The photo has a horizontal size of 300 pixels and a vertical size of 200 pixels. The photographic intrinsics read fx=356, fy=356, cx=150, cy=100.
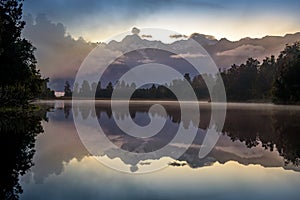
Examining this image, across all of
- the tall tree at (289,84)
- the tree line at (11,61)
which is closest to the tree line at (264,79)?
the tall tree at (289,84)

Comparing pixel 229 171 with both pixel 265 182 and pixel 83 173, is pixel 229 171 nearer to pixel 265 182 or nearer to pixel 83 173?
pixel 265 182

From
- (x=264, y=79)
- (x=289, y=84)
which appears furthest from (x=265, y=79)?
(x=289, y=84)

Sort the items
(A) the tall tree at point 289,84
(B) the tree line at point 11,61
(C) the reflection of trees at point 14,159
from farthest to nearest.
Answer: (A) the tall tree at point 289,84 < (B) the tree line at point 11,61 < (C) the reflection of trees at point 14,159

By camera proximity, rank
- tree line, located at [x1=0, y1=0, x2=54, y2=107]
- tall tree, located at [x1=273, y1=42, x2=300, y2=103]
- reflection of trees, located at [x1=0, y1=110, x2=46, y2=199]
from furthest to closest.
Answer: tall tree, located at [x1=273, y1=42, x2=300, y2=103] → tree line, located at [x1=0, y1=0, x2=54, y2=107] → reflection of trees, located at [x1=0, y1=110, x2=46, y2=199]

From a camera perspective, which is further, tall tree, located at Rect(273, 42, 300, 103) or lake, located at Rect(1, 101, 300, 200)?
tall tree, located at Rect(273, 42, 300, 103)

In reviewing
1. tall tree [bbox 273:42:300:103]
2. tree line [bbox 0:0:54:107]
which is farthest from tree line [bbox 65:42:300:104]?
tree line [bbox 0:0:54:107]

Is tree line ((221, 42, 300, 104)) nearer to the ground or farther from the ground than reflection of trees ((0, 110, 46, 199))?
farther from the ground

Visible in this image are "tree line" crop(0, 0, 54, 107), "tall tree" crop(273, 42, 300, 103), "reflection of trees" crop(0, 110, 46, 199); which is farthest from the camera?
"tall tree" crop(273, 42, 300, 103)

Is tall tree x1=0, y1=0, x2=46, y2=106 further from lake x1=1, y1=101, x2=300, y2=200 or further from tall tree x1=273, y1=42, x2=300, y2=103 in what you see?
tall tree x1=273, y1=42, x2=300, y2=103

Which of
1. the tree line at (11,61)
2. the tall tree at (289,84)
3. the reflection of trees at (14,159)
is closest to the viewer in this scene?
the reflection of trees at (14,159)

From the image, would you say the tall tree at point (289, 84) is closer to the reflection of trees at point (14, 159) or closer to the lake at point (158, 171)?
the lake at point (158, 171)

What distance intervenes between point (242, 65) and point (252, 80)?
1387cm

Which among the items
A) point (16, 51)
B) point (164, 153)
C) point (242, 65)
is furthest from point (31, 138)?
point (242, 65)

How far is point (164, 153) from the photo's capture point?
1814 centimetres
